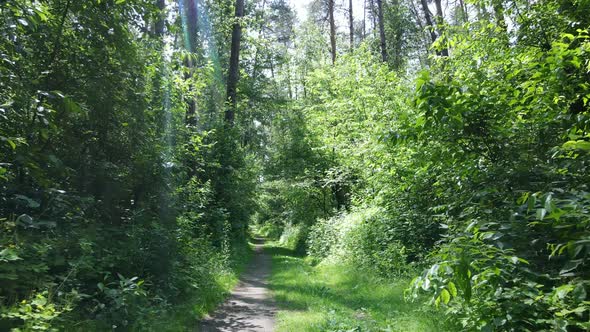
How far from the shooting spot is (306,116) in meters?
25.3

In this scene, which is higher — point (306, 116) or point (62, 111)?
point (306, 116)

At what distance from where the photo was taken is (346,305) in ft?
29.0

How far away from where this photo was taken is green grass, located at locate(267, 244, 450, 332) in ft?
21.6

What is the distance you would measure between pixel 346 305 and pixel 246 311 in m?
2.30

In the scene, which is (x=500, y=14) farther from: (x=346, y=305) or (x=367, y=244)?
(x=367, y=244)

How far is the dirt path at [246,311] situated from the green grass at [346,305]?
29cm

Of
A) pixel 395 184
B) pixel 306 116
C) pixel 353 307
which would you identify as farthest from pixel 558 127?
pixel 306 116

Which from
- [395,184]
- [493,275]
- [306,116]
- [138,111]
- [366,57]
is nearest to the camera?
[493,275]

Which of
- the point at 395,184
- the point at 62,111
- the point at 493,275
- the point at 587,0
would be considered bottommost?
the point at 493,275

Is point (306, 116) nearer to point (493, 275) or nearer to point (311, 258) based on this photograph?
point (311, 258)

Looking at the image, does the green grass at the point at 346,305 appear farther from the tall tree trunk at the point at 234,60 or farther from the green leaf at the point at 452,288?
the tall tree trunk at the point at 234,60

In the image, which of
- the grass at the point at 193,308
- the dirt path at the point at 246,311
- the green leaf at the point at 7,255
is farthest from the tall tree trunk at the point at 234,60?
the green leaf at the point at 7,255

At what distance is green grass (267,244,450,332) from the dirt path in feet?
0.96

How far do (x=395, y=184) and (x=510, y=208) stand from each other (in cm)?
693
